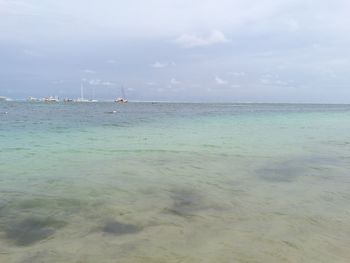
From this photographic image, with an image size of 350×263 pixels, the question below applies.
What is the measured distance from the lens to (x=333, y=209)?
748 cm

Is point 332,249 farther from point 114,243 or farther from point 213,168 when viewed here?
point 213,168

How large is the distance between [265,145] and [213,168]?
22.1 ft

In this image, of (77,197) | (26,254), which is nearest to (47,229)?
(26,254)

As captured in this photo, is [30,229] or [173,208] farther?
[173,208]

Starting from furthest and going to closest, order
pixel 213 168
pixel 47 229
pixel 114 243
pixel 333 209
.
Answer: pixel 213 168, pixel 333 209, pixel 47 229, pixel 114 243

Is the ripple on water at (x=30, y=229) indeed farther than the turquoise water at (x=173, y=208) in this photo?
Yes

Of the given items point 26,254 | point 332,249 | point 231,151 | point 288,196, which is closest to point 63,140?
point 231,151

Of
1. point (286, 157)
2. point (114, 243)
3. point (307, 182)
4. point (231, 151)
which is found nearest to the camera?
Result: point (114, 243)

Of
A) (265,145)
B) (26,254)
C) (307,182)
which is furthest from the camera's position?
(265,145)

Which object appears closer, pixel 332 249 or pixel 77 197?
pixel 332 249

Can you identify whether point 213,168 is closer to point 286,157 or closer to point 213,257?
point 286,157

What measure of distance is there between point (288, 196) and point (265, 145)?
9512 millimetres

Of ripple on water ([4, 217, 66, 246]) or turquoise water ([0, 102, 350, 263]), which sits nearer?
turquoise water ([0, 102, 350, 263])

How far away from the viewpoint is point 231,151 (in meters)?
15.6
